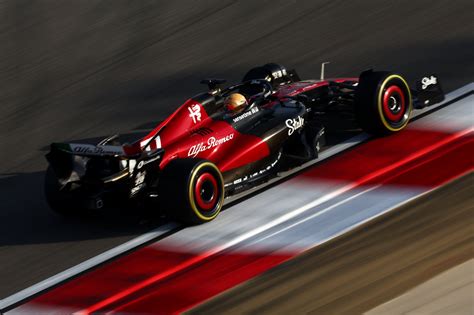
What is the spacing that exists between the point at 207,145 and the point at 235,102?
59 cm

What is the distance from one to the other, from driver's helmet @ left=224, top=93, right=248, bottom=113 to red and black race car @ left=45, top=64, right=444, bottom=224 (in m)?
0.05

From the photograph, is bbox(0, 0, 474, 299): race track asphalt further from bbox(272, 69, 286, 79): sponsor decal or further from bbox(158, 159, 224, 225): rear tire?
bbox(158, 159, 224, 225): rear tire

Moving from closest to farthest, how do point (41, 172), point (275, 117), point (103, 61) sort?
point (275, 117)
point (41, 172)
point (103, 61)

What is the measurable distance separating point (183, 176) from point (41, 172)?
2653mm

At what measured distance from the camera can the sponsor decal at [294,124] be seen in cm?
857

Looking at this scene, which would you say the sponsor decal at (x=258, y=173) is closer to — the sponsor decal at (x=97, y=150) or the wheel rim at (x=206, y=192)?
the wheel rim at (x=206, y=192)

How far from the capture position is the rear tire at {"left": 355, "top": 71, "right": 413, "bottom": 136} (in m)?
8.66

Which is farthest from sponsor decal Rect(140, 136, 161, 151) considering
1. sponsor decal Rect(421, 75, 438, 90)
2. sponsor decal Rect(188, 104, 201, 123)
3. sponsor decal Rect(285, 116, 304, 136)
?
sponsor decal Rect(421, 75, 438, 90)

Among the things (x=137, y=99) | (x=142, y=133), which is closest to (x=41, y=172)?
(x=142, y=133)

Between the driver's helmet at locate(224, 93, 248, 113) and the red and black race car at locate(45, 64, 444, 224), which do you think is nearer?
the red and black race car at locate(45, 64, 444, 224)

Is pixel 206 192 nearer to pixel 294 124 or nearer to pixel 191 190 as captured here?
pixel 191 190

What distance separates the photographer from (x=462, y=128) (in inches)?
349

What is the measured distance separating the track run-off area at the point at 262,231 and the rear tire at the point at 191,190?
0.55 feet

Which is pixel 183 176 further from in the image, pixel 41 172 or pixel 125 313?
pixel 41 172
